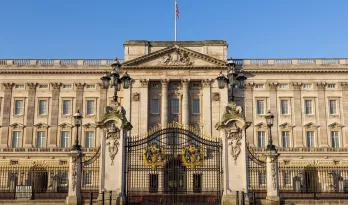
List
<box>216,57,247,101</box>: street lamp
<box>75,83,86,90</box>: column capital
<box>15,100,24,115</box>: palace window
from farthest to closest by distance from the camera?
<box>75,83,86,90</box>: column capital, <box>15,100,24,115</box>: palace window, <box>216,57,247,101</box>: street lamp

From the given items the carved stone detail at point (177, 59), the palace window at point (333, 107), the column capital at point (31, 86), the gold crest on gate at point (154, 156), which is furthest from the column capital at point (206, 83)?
the gold crest on gate at point (154, 156)

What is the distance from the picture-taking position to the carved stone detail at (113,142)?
859 inches

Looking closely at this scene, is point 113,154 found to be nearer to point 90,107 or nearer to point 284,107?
point 90,107

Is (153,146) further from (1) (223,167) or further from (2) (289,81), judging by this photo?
(2) (289,81)

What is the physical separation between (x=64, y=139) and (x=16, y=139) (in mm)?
6301

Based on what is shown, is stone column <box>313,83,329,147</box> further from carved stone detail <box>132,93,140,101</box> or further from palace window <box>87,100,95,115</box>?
palace window <box>87,100,95,115</box>

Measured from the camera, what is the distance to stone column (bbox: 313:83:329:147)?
53.8 meters

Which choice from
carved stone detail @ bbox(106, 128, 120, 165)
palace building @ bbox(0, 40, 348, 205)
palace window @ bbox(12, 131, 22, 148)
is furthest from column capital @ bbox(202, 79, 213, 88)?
carved stone detail @ bbox(106, 128, 120, 165)

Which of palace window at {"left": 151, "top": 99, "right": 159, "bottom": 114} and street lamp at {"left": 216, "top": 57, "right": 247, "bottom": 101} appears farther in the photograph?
palace window at {"left": 151, "top": 99, "right": 159, "bottom": 114}

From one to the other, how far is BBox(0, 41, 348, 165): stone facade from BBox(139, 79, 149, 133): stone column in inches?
5.0

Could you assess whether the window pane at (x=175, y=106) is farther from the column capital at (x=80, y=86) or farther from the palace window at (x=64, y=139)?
the palace window at (x=64, y=139)

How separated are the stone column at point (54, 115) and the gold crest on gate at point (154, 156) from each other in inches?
1347

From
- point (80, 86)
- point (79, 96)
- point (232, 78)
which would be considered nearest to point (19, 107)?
point (79, 96)

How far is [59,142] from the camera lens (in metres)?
54.2
